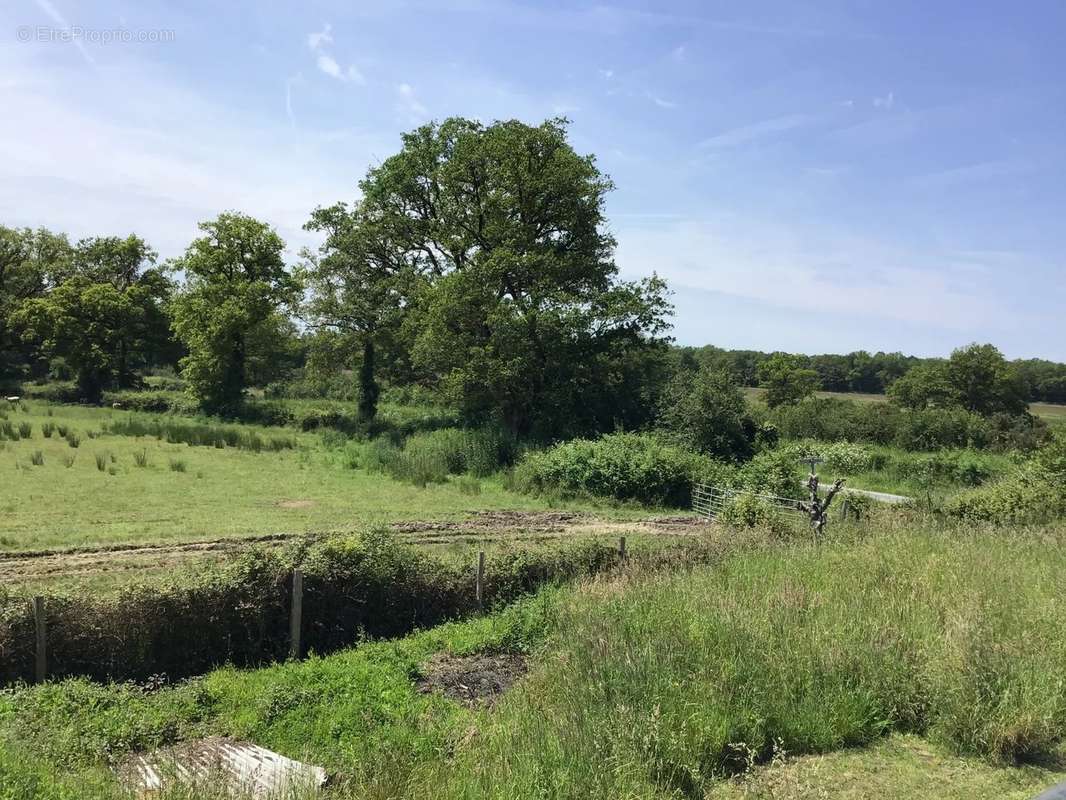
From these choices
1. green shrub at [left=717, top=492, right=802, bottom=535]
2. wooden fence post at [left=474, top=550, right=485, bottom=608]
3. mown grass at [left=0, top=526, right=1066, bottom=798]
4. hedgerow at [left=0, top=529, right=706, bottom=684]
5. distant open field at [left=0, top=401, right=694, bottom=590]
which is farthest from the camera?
green shrub at [left=717, top=492, right=802, bottom=535]

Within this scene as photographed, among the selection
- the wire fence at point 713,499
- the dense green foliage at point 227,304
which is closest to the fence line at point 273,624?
the wire fence at point 713,499

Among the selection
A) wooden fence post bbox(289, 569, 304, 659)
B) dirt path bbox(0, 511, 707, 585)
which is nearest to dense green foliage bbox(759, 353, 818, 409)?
dirt path bbox(0, 511, 707, 585)

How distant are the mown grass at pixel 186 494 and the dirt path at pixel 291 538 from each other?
73 centimetres

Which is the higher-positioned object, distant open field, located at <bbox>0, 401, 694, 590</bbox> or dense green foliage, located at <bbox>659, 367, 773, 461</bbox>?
dense green foliage, located at <bbox>659, 367, 773, 461</bbox>

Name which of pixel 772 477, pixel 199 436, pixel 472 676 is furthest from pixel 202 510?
pixel 772 477

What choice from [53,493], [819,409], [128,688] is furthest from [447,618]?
[819,409]

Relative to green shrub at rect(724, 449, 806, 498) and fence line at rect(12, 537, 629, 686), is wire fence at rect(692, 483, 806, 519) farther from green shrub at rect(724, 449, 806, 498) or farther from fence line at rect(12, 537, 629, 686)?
fence line at rect(12, 537, 629, 686)

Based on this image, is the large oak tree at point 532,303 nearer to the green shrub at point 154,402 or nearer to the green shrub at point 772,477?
the green shrub at point 772,477

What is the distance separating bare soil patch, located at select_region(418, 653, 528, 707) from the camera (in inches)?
293

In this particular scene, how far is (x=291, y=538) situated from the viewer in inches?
521

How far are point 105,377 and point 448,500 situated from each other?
4279 cm

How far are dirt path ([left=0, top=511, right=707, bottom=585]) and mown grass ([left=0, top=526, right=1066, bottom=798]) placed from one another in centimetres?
378

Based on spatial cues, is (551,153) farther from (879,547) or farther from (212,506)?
(879,547)

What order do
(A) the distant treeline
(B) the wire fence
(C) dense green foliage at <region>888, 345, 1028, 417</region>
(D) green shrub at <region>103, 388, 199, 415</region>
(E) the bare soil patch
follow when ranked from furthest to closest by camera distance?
(A) the distant treeline → (C) dense green foliage at <region>888, 345, 1028, 417</region> → (D) green shrub at <region>103, 388, 199, 415</region> → (B) the wire fence → (E) the bare soil patch
